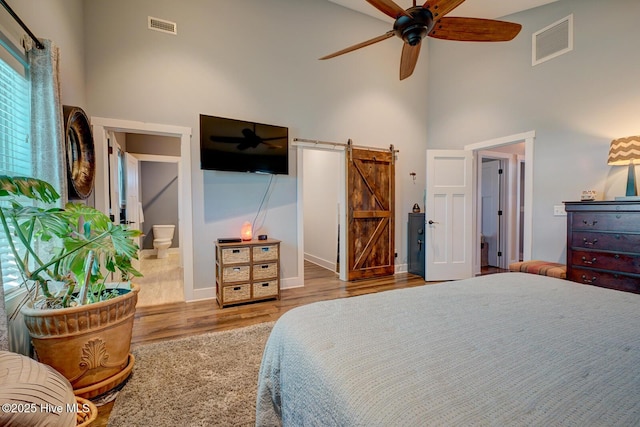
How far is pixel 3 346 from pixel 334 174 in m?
4.32

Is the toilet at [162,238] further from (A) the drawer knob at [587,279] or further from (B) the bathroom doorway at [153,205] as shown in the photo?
(A) the drawer knob at [587,279]

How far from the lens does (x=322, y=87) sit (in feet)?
13.1

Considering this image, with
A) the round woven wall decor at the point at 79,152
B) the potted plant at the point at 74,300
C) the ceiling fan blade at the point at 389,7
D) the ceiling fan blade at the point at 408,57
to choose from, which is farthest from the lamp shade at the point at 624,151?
the round woven wall decor at the point at 79,152

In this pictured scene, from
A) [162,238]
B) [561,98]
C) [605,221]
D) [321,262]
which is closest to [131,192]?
[162,238]

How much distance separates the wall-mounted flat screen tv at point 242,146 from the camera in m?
3.19

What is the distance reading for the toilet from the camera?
19.2 ft

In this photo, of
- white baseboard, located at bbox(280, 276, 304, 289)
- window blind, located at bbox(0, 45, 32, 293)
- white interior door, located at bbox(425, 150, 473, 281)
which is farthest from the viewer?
white interior door, located at bbox(425, 150, 473, 281)

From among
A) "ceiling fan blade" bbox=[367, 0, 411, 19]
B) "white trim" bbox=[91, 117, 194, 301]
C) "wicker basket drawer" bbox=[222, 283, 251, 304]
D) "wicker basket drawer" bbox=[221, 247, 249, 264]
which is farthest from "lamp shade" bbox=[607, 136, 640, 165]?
"white trim" bbox=[91, 117, 194, 301]

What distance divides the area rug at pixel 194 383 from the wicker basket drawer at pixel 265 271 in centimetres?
92

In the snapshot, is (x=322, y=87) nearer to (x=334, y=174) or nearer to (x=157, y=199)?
(x=334, y=174)

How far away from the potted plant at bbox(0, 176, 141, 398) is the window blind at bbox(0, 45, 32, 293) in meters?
0.14

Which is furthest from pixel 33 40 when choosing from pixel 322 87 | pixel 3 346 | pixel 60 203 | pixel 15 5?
pixel 322 87

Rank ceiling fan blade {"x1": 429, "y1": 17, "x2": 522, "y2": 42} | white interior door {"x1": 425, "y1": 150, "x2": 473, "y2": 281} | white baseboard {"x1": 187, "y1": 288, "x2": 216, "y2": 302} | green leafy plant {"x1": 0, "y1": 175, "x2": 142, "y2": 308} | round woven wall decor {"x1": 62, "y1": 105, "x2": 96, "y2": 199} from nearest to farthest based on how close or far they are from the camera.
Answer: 1. green leafy plant {"x1": 0, "y1": 175, "x2": 142, "y2": 308}
2. ceiling fan blade {"x1": 429, "y1": 17, "x2": 522, "y2": 42}
3. round woven wall decor {"x1": 62, "y1": 105, "x2": 96, "y2": 199}
4. white baseboard {"x1": 187, "y1": 288, "x2": 216, "y2": 302}
5. white interior door {"x1": 425, "y1": 150, "x2": 473, "y2": 281}

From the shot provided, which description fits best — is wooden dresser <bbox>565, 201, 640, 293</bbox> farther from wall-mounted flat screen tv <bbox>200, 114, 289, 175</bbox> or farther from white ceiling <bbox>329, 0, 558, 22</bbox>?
wall-mounted flat screen tv <bbox>200, 114, 289, 175</bbox>
